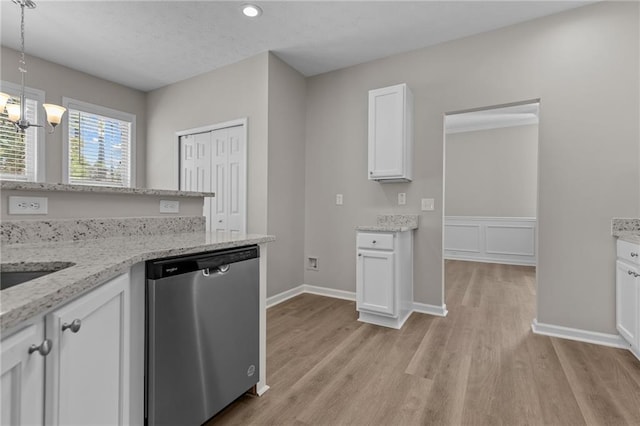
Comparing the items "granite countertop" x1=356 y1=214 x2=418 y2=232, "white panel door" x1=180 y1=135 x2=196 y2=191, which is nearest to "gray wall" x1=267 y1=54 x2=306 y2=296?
"granite countertop" x1=356 y1=214 x2=418 y2=232

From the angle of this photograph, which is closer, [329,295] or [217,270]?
[217,270]

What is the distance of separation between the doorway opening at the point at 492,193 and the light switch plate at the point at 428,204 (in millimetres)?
2037

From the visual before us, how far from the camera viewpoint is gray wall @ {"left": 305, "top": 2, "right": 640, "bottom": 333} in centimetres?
242

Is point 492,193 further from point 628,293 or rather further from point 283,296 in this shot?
point 283,296

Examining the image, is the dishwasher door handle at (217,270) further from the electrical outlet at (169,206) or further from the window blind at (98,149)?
the window blind at (98,149)

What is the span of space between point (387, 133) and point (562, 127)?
1.46 meters

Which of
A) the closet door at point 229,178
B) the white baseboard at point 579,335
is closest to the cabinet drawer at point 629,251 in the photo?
the white baseboard at point 579,335

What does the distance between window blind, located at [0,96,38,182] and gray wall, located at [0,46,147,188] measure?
0.43 feet

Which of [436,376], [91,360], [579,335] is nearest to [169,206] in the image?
[91,360]

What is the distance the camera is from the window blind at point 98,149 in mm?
3930

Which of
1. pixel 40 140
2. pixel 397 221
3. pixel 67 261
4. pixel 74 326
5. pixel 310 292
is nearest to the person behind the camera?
pixel 74 326

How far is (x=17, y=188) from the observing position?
1.30 metres

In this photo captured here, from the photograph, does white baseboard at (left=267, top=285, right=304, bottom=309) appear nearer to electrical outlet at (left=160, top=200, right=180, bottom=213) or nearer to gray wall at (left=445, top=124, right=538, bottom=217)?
electrical outlet at (left=160, top=200, right=180, bottom=213)

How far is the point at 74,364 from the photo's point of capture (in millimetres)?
803
